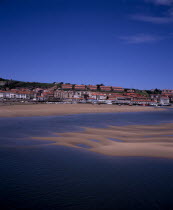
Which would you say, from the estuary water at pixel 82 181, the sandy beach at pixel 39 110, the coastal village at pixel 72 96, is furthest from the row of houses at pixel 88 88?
the estuary water at pixel 82 181

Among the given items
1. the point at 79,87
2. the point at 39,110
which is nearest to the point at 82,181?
the point at 39,110

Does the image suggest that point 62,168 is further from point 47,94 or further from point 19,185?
point 47,94

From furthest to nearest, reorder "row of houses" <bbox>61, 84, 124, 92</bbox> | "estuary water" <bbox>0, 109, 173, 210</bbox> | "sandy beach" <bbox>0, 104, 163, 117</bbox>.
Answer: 1. "row of houses" <bbox>61, 84, 124, 92</bbox>
2. "sandy beach" <bbox>0, 104, 163, 117</bbox>
3. "estuary water" <bbox>0, 109, 173, 210</bbox>

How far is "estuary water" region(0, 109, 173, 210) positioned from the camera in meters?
4.41

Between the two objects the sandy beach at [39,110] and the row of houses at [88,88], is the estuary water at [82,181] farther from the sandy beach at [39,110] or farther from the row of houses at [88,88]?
the row of houses at [88,88]

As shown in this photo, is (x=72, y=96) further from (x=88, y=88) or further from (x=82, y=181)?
(x=82, y=181)

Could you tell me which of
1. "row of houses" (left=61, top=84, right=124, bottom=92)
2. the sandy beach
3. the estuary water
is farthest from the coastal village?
the estuary water

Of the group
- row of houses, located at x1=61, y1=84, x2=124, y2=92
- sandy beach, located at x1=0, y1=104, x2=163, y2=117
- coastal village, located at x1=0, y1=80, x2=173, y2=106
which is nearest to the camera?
sandy beach, located at x1=0, y1=104, x2=163, y2=117

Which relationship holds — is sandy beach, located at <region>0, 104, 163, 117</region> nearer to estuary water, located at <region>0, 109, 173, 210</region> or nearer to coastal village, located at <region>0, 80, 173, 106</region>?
estuary water, located at <region>0, 109, 173, 210</region>

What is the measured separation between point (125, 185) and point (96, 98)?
101 meters

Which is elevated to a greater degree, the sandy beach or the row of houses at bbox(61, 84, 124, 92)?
the row of houses at bbox(61, 84, 124, 92)

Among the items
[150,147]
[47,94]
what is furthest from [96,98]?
[150,147]

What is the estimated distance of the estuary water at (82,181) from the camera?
4.41 meters

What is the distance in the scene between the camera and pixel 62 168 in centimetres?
634
